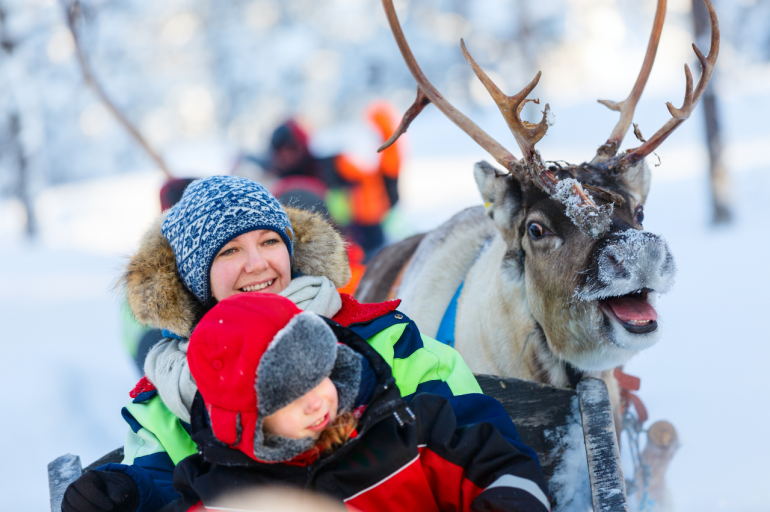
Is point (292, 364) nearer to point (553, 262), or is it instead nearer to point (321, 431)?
point (321, 431)

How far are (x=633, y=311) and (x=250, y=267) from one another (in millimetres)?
1386

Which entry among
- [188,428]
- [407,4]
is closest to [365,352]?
[188,428]

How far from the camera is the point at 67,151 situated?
2722 centimetres

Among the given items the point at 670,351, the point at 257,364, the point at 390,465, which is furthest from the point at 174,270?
the point at 670,351

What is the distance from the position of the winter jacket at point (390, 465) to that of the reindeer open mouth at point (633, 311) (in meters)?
0.91

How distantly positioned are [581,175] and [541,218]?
235mm

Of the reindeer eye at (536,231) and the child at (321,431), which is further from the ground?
the reindeer eye at (536,231)

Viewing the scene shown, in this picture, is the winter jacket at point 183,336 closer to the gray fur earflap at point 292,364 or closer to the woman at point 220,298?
the woman at point 220,298

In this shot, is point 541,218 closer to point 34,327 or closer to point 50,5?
point 34,327

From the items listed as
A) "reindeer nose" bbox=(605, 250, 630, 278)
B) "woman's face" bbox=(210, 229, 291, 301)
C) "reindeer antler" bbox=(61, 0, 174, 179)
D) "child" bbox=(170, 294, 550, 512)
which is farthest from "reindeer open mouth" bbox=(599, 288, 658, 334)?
"reindeer antler" bbox=(61, 0, 174, 179)

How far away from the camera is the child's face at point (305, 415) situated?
1.54 metres

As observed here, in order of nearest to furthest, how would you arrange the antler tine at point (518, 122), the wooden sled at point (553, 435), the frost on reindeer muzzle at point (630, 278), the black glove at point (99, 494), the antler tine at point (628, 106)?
the black glove at point (99, 494) < the wooden sled at point (553, 435) < the frost on reindeer muzzle at point (630, 278) < the antler tine at point (518, 122) < the antler tine at point (628, 106)

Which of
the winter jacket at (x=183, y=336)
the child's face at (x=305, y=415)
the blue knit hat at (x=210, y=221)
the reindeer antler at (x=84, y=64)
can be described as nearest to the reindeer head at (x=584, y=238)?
the winter jacket at (x=183, y=336)

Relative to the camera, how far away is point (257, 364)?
1.50 m
